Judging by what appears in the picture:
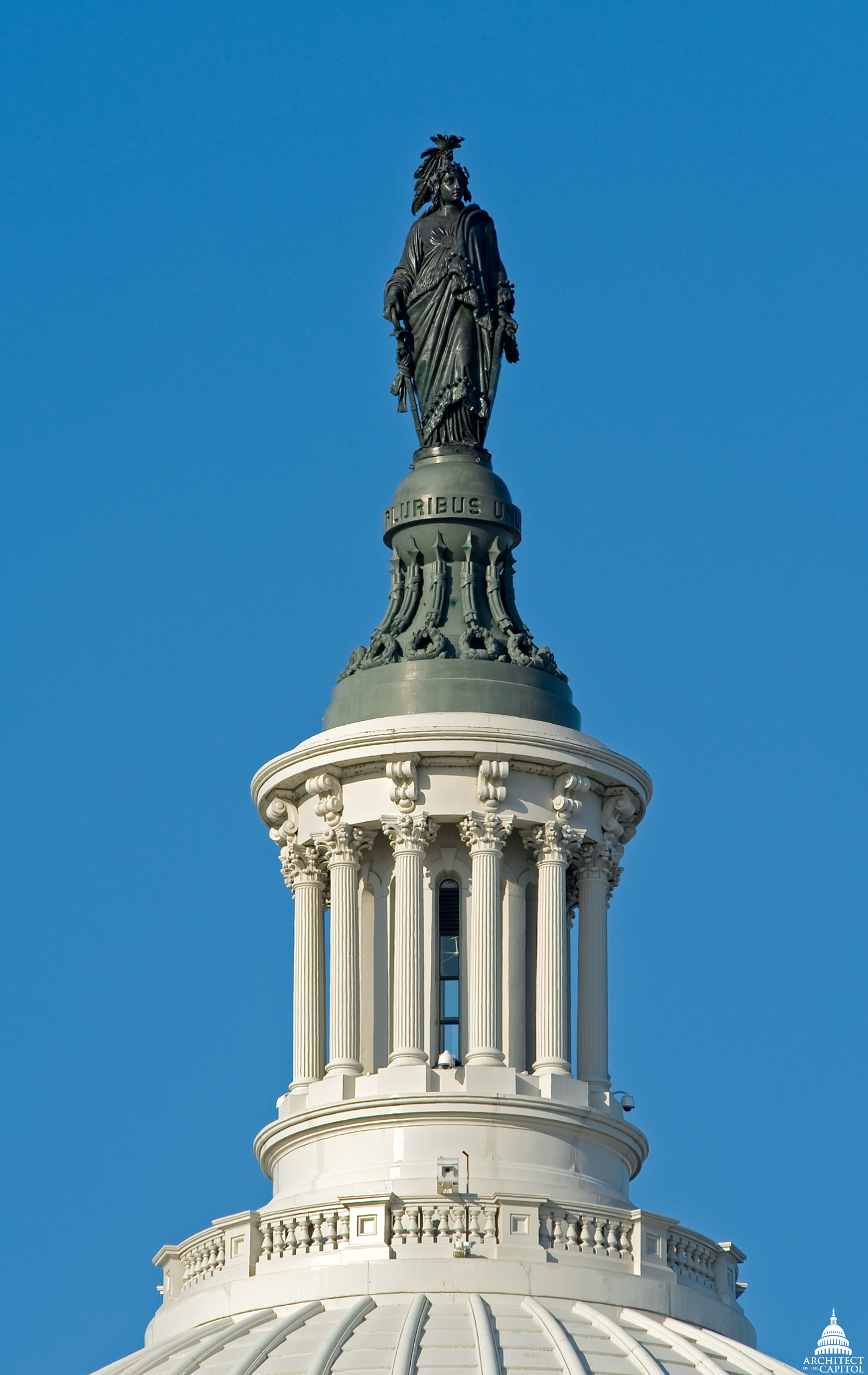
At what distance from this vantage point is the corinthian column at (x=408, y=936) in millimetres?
75938

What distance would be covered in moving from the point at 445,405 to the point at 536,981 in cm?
1114

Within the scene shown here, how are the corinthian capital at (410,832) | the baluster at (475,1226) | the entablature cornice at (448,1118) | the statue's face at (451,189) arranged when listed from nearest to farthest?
the baluster at (475,1226), the entablature cornice at (448,1118), the corinthian capital at (410,832), the statue's face at (451,189)

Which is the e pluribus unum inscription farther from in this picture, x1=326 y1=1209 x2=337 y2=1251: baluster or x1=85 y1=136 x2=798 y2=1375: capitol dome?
x1=326 y1=1209 x2=337 y2=1251: baluster

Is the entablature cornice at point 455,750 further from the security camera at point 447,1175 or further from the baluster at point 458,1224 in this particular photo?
the baluster at point 458,1224

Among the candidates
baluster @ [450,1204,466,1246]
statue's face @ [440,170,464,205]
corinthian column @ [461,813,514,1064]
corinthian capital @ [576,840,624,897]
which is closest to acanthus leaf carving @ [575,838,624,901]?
corinthian capital @ [576,840,624,897]

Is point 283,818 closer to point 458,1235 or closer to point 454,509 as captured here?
point 454,509

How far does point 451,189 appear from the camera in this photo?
83062 mm

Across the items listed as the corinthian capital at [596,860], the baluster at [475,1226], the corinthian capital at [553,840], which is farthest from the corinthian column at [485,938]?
the baluster at [475,1226]

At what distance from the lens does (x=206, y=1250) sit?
250 feet

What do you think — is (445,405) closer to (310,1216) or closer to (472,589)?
(472,589)

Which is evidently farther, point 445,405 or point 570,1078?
point 445,405

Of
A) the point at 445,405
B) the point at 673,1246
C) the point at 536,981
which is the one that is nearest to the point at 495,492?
the point at 445,405

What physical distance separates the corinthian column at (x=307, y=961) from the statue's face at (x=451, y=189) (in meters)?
12.6

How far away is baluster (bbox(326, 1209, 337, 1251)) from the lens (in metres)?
73.8
